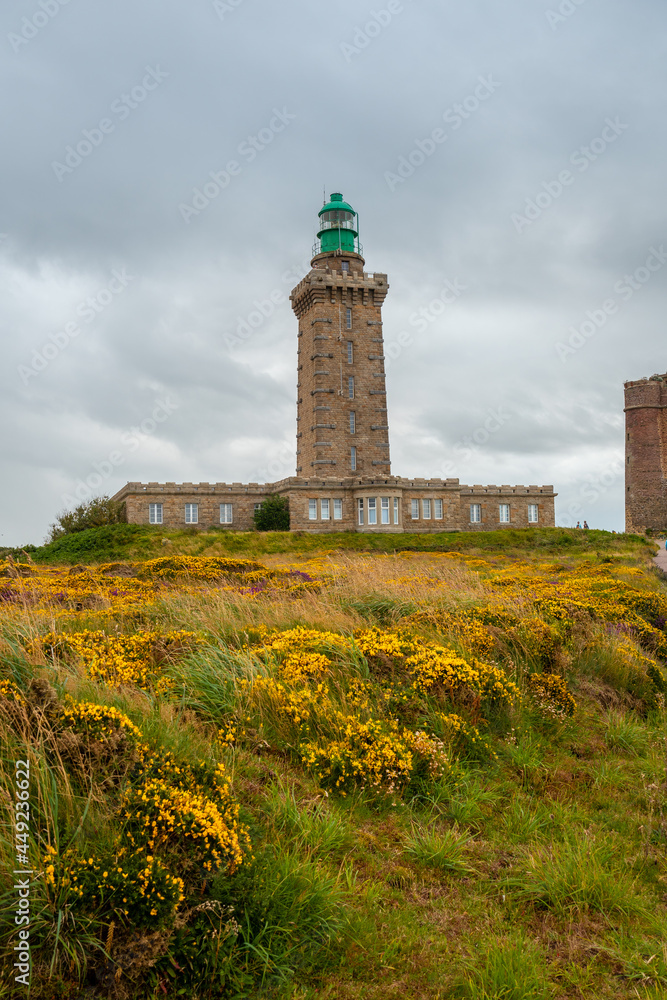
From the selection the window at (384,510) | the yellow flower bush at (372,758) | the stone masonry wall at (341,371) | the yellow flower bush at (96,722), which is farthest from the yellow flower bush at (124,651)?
the stone masonry wall at (341,371)

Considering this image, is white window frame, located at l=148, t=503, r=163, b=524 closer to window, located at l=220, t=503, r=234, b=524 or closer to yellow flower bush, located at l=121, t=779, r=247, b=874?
window, located at l=220, t=503, r=234, b=524

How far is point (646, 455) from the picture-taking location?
49.1m

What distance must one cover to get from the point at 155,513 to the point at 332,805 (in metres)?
41.0

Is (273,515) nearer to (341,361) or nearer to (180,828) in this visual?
(341,361)

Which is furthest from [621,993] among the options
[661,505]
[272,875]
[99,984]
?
[661,505]

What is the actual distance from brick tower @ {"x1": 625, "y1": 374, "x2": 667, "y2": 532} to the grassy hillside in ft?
142

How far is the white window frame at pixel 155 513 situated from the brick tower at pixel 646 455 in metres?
32.7

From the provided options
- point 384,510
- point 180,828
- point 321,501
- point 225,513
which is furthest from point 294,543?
Answer: point 180,828

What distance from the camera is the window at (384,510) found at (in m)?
45.0

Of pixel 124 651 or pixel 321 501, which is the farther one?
pixel 321 501

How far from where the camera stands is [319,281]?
157ft

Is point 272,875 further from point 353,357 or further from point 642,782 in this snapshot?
point 353,357

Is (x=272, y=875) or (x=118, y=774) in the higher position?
(x=118, y=774)

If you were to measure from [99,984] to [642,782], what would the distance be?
498 cm
